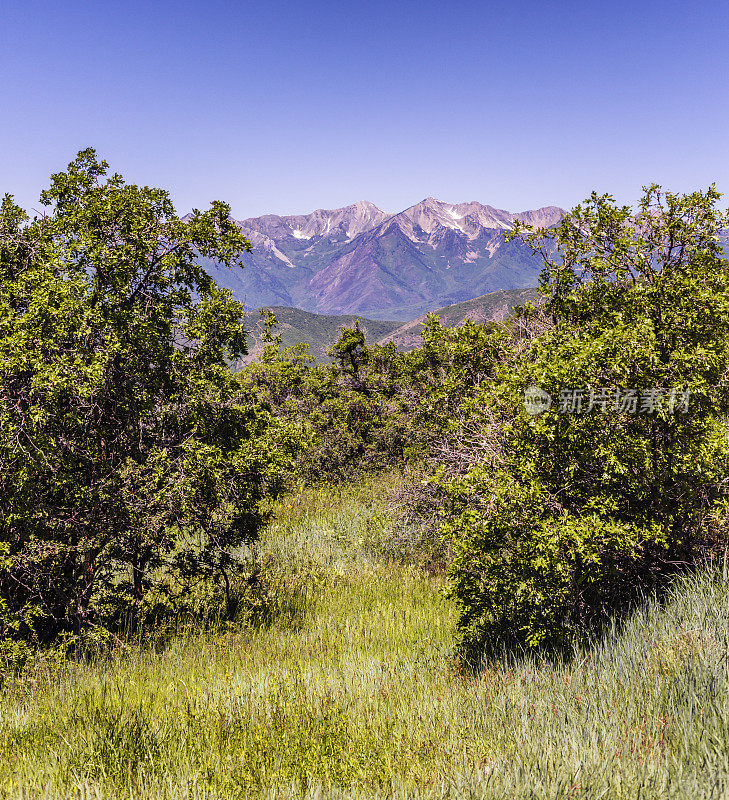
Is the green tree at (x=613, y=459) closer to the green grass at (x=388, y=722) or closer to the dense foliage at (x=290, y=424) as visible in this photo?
the dense foliage at (x=290, y=424)

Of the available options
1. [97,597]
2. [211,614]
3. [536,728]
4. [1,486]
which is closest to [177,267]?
[1,486]

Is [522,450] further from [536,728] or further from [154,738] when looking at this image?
[154,738]

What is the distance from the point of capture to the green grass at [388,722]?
294 cm

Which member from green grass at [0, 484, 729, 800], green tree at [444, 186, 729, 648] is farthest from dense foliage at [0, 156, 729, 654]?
green grass at [0, 484, 729, 800]

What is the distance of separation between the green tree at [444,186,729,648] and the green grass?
58 centimetres

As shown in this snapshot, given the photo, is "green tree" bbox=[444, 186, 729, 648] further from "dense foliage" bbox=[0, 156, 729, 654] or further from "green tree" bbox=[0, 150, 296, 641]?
"green tree" bbox=[0, 150, 296, 641]

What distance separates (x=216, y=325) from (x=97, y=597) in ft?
13.7

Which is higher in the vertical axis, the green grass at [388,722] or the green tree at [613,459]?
the green tree at [613,459]

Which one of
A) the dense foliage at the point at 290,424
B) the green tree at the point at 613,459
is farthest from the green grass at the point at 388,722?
the dense foliage at the point at 290,424

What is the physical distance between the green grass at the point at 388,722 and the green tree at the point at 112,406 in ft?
4.35

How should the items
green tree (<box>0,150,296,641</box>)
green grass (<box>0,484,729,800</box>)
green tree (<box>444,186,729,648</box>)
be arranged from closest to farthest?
green grass (<box>0,484,729,800</box>)
green tree (<box>444,186,729,648</box>)
green tree (<box>0,150,296,641</box>)

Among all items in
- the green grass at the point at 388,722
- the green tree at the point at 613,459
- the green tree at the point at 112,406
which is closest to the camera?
the green grass at the point at 388,722

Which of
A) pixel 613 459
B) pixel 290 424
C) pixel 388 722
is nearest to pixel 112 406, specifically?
pixel 290 424

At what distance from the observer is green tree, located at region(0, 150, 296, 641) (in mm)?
5543
